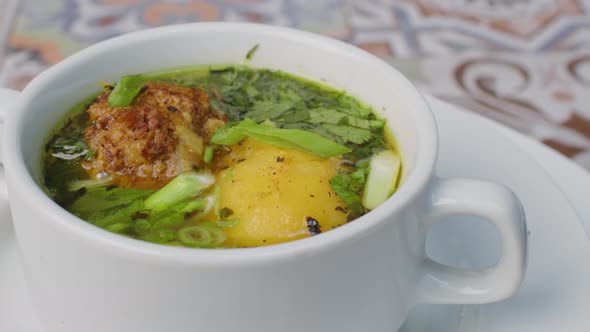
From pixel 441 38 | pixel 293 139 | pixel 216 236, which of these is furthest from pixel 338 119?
pixel 441 38

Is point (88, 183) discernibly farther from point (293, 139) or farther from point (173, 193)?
point (293, 139)

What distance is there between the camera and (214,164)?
4.78 feet

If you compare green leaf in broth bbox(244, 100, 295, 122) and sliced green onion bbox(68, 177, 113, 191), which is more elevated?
sliced green onion bbox(68, 177, 113, 191)

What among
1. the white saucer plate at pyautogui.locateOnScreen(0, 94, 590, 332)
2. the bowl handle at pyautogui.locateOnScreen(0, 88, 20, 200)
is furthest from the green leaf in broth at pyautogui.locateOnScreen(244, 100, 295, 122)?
the bowl handle at pyautogui.locateOnScreen(0, 88, 20, 200)

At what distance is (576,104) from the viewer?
3.10m

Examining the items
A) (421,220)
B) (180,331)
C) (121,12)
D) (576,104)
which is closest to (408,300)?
(421,220)

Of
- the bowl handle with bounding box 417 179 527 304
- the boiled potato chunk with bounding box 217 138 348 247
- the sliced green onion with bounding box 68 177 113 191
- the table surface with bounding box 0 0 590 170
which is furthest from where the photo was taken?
the table surface with bounding box 0 0 590 170

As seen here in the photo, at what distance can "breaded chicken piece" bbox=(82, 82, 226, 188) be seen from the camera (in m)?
1.42

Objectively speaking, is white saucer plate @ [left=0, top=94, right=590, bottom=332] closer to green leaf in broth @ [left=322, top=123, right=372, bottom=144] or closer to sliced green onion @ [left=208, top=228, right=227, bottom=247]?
green leaf in broth @ [left=322, top=123, right=372, bottom=144]

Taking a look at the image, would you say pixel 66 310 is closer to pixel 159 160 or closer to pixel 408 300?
pixel 159 160

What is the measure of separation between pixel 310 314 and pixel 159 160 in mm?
483

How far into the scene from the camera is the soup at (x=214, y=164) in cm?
127

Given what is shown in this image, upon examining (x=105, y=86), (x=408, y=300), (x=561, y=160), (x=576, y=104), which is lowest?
(x=576, y=104)

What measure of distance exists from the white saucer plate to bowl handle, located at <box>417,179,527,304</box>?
106 millimetres
